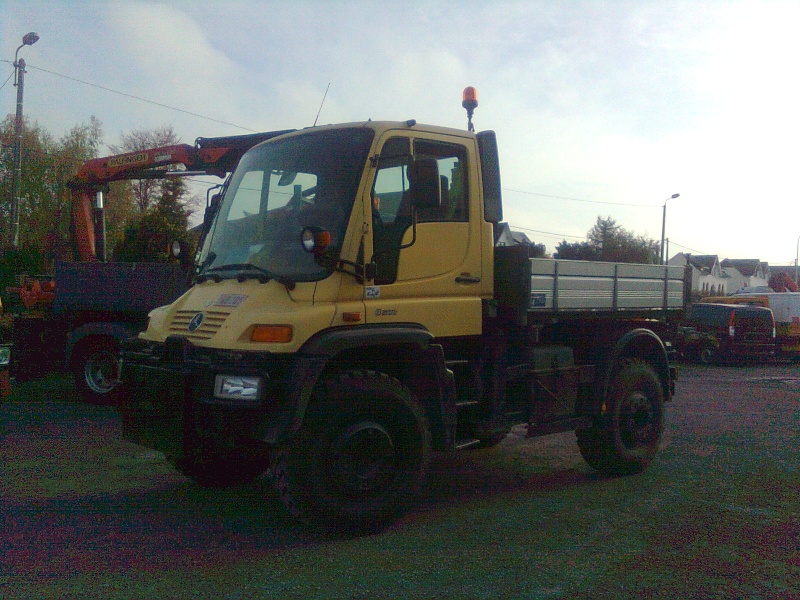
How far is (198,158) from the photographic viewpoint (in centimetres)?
1284

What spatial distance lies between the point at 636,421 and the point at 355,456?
133 inches

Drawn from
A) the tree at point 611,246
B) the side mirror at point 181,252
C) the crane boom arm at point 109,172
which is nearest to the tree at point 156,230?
the crane boom arm at point 109,172

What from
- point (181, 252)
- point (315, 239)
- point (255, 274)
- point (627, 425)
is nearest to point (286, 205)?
point (255, 274)

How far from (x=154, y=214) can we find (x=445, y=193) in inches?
964

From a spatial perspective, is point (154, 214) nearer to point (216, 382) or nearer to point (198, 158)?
point (198, 158)

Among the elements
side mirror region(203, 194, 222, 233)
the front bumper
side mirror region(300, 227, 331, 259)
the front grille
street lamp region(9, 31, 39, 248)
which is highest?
street lamp region(9, 31, 39, 248)

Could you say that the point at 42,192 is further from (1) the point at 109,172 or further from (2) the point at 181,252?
(2) the point at 181,252

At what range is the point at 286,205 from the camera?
17.7ft

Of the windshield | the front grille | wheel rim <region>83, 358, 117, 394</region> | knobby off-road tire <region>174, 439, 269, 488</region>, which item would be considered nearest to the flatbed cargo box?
wheel rim <region>83, 358, 117, 394</region>

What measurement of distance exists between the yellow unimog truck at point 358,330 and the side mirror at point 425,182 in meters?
0.01

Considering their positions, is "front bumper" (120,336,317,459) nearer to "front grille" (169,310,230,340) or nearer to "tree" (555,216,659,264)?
"front grille" (169,310,230,340)

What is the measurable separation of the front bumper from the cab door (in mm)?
821

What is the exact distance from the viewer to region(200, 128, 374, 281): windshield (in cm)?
514

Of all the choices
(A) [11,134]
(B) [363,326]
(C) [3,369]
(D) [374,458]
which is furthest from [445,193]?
(A) [11,134]
